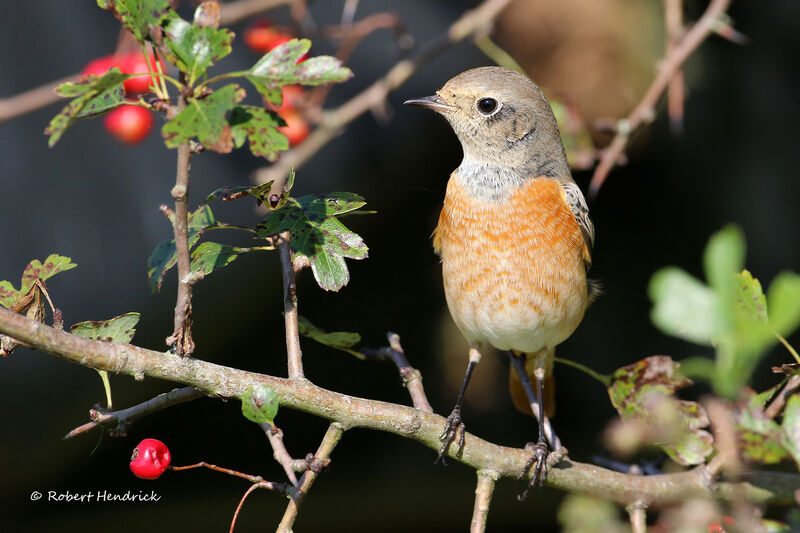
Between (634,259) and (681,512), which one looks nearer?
(681,512)

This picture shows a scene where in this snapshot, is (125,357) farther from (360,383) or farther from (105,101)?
(360,383)

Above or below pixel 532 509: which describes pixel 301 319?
above

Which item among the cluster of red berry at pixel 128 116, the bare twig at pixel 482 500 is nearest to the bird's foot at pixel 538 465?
the bare twig at pixel 482 500

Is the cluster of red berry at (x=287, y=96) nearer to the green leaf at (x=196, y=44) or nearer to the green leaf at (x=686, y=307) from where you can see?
the green leaf at (x=196, y=44)

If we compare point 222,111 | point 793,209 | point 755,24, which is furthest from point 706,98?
point 222,111

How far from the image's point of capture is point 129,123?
9.86ft

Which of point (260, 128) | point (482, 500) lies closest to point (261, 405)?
point (260, 128)

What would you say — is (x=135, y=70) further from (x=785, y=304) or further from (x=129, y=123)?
(x=785, y=304)

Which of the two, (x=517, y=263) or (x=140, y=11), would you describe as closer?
(x=140, y=11)

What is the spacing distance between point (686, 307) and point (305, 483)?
3.50 ft

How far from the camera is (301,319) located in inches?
82.7

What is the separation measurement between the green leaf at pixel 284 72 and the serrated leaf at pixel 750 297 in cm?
73

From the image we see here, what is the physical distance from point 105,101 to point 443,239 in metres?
1.51

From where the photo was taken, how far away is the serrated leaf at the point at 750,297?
1178 millimetres
